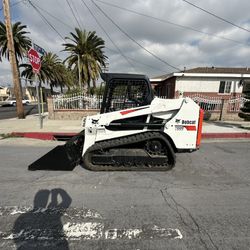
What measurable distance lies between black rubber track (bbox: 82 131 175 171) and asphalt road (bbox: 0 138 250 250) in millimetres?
159

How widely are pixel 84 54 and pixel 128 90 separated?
21.6 meters

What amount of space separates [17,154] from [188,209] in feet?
16.6

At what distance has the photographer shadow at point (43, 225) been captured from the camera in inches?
86.6

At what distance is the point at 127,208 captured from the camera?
2.92 metres

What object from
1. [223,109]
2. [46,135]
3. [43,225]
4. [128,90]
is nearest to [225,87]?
[223,109]

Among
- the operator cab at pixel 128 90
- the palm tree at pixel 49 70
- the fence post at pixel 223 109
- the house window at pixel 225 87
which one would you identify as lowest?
the fence post at pixel 223 109

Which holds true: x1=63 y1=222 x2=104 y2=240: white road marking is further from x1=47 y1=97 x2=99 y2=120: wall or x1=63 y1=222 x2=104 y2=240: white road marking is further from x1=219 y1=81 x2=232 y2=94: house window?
x1=219 y1=81 x2=232 y2=94: house window

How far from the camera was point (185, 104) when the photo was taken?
4316 millimetres

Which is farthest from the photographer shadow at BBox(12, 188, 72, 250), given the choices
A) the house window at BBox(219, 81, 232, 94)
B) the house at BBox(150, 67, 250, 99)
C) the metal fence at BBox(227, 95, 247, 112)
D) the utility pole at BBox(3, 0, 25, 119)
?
the house window at BBox(219, 81, 232, 94)

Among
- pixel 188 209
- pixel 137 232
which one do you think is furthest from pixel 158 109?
pixel 137 232

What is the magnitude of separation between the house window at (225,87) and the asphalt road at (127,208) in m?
16.1

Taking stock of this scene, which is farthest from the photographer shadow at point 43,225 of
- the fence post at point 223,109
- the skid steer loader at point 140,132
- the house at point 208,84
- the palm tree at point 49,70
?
the palm tree at point 49,70

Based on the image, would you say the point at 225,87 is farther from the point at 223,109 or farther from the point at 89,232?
the point at 89,232

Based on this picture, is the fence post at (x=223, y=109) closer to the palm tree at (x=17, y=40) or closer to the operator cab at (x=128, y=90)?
the operator cab at (x=128, y=90)
